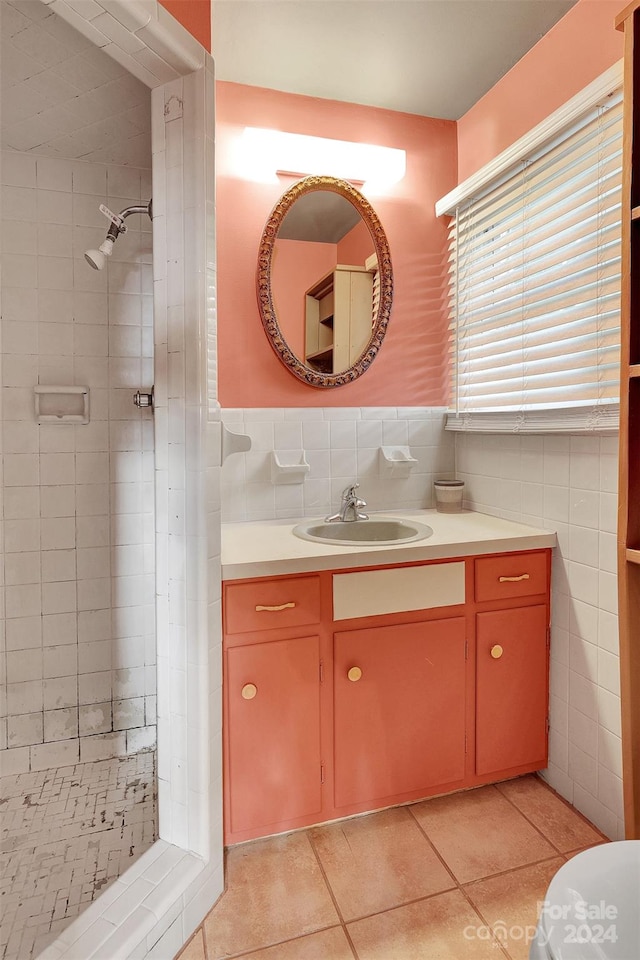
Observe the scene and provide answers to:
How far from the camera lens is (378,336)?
2367 mm

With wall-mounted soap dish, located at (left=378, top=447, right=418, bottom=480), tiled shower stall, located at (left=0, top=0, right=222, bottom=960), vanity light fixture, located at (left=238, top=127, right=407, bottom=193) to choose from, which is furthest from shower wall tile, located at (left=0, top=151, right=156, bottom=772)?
wall-mounted soap dish, located at (left=378, top=447, right=418, bottom=480)

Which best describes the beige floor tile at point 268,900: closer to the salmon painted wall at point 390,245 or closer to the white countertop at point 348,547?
the white countertop at point 348,547

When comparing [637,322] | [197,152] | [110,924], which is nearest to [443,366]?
[637,322]

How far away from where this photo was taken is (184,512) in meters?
1.49


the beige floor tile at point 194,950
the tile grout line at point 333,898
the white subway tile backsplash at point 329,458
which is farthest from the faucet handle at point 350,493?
the beige floor tile at point 194,950

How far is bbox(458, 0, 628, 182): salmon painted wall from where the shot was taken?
5.69 feet

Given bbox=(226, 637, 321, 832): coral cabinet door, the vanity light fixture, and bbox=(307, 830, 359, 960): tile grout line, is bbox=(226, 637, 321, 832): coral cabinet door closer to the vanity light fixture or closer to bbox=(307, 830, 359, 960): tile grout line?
bbox=(307, 830, 359, 960): tile grout line

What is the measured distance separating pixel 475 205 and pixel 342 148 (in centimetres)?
59

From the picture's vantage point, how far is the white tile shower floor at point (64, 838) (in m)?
1.42

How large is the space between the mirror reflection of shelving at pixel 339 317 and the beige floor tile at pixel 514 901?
1.80 meters

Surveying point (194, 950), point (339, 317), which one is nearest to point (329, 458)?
point (339, 317)

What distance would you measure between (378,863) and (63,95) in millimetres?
2411

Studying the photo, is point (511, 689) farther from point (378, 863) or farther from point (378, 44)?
point (378, 44)

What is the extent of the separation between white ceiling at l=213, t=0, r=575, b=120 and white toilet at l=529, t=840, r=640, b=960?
233cm
